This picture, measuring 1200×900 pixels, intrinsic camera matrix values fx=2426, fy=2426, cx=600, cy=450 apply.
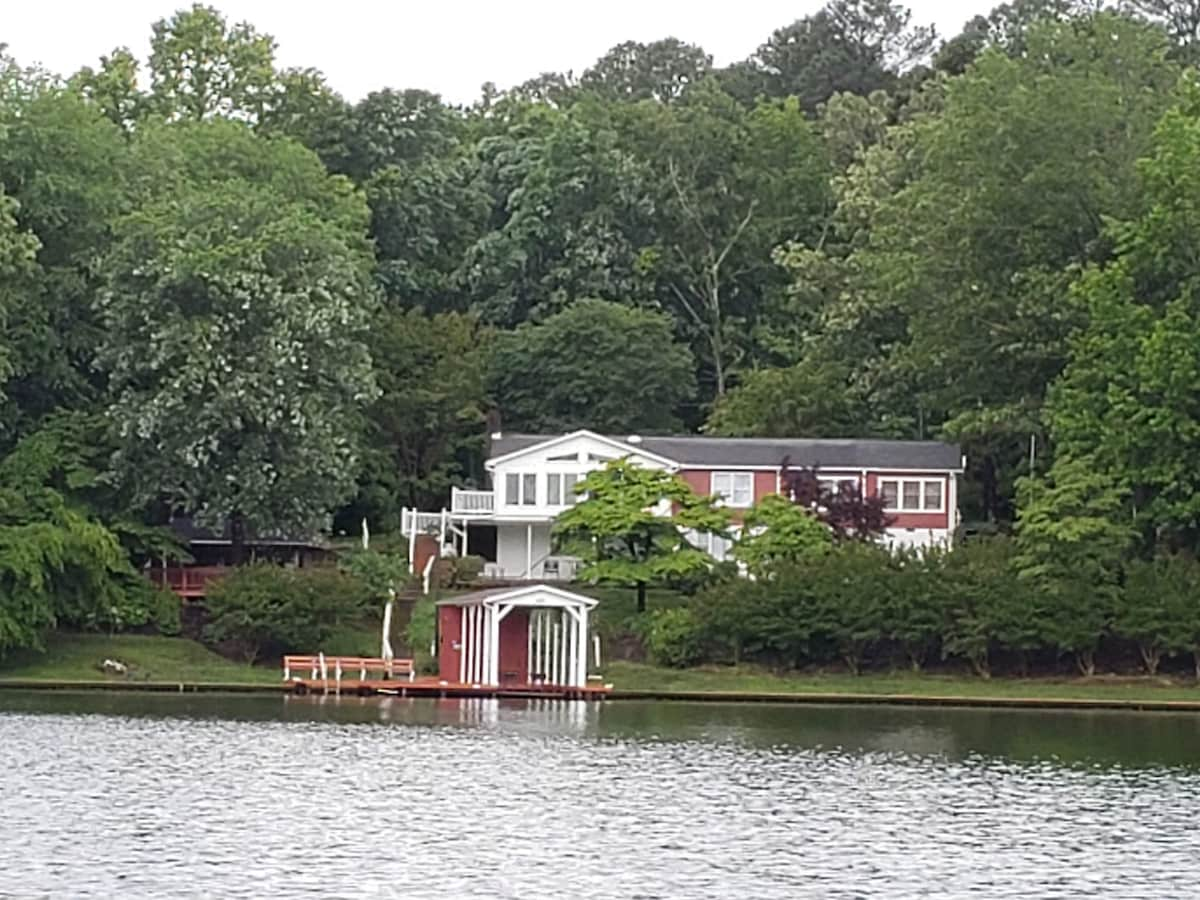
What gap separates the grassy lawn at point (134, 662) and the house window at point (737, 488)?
16.8 m

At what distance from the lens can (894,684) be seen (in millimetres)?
61531

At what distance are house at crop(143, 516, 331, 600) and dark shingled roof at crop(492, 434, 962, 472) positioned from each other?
6.76 metres

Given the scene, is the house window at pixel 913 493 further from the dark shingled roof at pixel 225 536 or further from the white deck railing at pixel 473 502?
the dark shingled roof at pixel 225 536

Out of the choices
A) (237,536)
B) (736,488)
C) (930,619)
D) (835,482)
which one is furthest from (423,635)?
(835,482)

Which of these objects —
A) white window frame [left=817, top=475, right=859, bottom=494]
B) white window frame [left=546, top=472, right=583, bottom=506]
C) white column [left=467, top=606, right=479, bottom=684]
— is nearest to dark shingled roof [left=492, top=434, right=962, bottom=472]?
white window frame [left=817, top=475, right=859, bottom=494]

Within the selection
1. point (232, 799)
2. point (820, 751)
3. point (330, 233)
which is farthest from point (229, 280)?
point (232, 799)

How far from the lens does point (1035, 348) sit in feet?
232

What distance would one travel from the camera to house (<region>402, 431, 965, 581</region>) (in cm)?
7275

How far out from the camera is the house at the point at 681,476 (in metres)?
72.8

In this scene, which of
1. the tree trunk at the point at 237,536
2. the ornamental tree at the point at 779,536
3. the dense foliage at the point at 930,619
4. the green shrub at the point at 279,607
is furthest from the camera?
the tree trunk at the point at 237,536

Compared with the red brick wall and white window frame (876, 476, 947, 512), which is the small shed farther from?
the red brick wall

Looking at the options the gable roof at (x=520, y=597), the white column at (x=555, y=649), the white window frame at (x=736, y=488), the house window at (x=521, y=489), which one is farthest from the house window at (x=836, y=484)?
the gable roof at (x=520, y=597)

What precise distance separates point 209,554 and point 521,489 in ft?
31.6

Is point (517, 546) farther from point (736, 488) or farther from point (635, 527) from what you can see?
point (635, 527)
